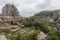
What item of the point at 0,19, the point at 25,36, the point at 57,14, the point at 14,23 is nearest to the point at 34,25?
the point at 14,23

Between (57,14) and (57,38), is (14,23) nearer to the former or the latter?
(57,38)

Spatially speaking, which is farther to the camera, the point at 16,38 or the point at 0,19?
the point at 0,19

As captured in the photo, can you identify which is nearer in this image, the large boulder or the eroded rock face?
the large boulder

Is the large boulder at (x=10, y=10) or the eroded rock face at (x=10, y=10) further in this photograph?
the eroded rock face at (x=10, y=10)

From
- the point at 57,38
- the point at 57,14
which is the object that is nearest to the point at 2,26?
the point at 57,38

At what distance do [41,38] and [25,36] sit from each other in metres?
3.04

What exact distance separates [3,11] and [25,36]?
46.6 meters

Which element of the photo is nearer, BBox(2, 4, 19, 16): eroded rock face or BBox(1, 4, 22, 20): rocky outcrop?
BBox(1, 4, 22, 20): rocky outcrop

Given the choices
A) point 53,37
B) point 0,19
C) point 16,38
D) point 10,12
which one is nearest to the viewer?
point 53,37

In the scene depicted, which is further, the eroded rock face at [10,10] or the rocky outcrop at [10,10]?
the eroded rock face at [10,10]

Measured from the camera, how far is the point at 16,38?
35.8 meters

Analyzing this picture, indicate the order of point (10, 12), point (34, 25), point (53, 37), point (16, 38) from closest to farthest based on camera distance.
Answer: point (53, 37) < point (16, 38) < point (34, 25) < point (10, 12)

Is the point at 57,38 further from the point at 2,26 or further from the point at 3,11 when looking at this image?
the point at 3,11

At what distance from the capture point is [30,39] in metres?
34.9
